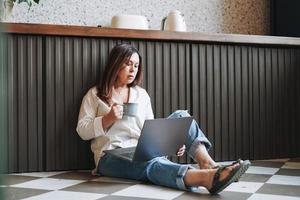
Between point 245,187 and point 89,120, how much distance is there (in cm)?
73

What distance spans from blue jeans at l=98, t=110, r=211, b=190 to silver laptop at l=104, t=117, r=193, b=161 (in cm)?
3

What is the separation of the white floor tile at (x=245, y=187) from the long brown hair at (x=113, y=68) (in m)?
0.67

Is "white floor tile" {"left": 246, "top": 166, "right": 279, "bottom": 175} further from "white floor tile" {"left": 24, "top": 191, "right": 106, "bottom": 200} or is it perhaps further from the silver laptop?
"white floor tile" {"left": 24, "top": 191, "right": 106, "bottom": 200}

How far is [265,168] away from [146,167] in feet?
2.22

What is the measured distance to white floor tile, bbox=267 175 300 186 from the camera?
5.37 ft

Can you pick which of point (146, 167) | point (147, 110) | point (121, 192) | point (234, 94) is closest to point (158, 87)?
point (147, 110)

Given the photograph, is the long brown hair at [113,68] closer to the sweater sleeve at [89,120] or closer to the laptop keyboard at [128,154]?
the sweater sleeve at [89,120]

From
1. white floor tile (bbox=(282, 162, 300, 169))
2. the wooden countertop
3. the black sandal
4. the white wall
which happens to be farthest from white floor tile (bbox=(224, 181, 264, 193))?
the white wall

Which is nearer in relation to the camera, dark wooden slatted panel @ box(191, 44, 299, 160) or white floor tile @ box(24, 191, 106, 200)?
white floor tile @ box(24, 191, 106, 200)

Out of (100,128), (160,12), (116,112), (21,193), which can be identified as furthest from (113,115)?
(160,12)

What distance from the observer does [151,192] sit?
149 centimetres

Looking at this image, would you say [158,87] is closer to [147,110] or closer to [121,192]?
[147,110]

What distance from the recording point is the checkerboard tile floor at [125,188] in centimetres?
140

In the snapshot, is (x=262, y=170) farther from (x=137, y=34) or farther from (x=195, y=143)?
(x=137, y=34)
